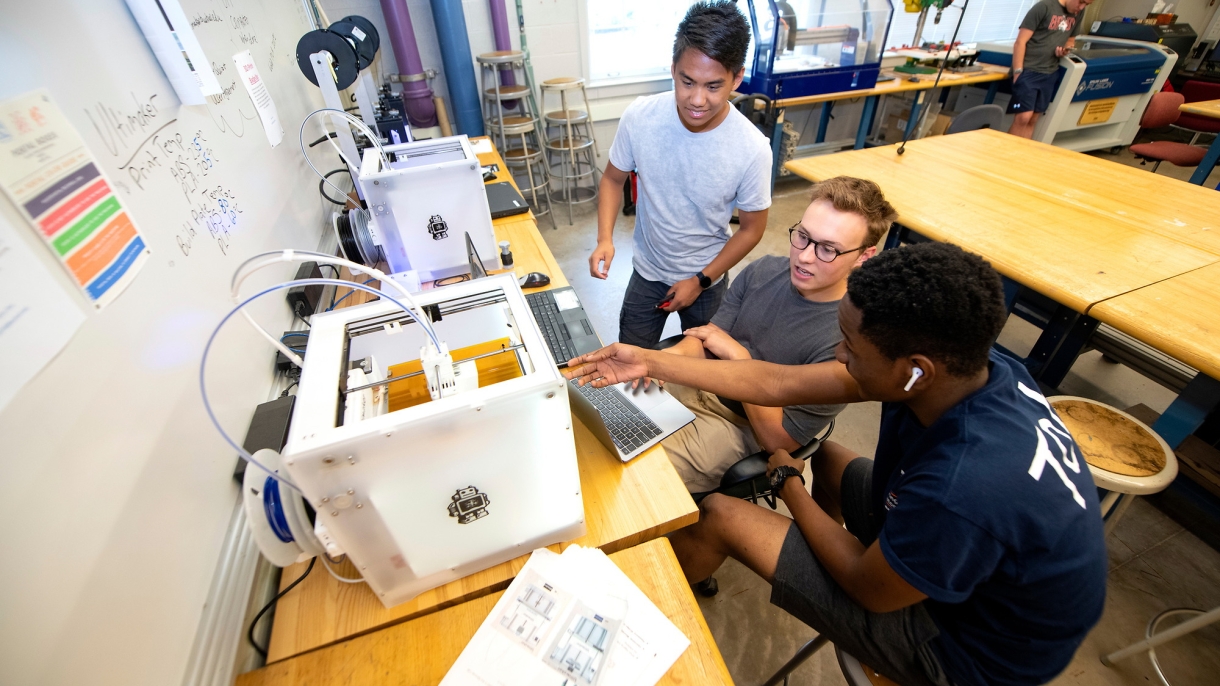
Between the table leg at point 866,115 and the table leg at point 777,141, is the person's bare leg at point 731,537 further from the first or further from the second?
the table leg at point 866,115

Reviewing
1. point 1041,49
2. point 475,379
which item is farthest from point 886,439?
point 1041,49

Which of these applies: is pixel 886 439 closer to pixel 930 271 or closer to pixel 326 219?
pixel 930 271

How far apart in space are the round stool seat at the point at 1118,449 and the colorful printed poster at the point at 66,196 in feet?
6.63

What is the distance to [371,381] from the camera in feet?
2.38

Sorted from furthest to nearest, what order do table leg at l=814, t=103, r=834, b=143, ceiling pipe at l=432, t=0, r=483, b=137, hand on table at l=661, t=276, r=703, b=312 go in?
table leg at l=814, t=103, r=834, b=143 < ceiling pipe at l=432, t=0, r=483, b=137 < hand on table at l=661, t=276, r=703, b=312

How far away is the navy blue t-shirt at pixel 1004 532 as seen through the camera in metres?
0.72

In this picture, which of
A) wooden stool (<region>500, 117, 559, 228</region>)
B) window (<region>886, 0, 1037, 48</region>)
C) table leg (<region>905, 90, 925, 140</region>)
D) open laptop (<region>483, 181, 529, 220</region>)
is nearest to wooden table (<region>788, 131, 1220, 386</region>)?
open laptop (<region>483, 181, 529, 220</region>)

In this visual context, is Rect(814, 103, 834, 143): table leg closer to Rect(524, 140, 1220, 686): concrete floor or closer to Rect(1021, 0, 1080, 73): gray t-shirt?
Rect(1021, 0, 1080, 73): gray t-shirt

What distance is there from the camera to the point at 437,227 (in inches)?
56.4

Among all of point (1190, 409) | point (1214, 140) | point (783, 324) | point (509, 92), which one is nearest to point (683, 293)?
point (783, 324)

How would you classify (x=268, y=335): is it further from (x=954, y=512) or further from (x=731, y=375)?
(x=954, y=512)

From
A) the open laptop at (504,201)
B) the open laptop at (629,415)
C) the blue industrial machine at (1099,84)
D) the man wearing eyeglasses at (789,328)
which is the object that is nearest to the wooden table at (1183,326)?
the man wearing eyeglasses at (789,328)

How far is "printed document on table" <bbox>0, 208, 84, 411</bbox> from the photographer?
0.49 metres

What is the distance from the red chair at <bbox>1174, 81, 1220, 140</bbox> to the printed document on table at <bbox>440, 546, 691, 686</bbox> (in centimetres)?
600
